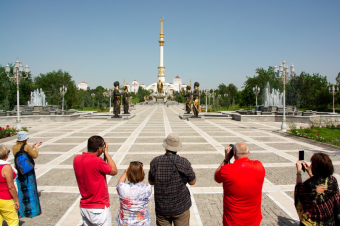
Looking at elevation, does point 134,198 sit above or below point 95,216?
above

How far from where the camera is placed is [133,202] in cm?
308

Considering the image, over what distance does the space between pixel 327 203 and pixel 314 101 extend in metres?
61.6

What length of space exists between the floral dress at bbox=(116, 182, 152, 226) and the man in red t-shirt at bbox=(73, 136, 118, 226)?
1.31 ft

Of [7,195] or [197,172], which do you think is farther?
[197,172]

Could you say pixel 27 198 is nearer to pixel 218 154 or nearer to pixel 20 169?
pixel 20 169

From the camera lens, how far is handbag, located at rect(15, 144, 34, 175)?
4.52 metres

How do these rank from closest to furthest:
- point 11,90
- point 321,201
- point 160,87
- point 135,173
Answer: point 321,201 < point 135,173 < point 11,90 < point 160,87

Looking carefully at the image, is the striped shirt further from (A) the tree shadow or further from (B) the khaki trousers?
(A) the tree shadow

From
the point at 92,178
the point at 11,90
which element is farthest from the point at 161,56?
the point at 92,178

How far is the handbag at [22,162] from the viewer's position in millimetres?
4520

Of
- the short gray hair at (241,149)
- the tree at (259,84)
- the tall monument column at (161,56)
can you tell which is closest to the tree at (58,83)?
the tree at (259,84)

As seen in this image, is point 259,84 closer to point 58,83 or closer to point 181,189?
point 58,83

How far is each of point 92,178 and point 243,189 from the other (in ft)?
6.58

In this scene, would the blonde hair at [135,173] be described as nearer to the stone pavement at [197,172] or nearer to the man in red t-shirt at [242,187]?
the man in red t-shirt at [242,187]
